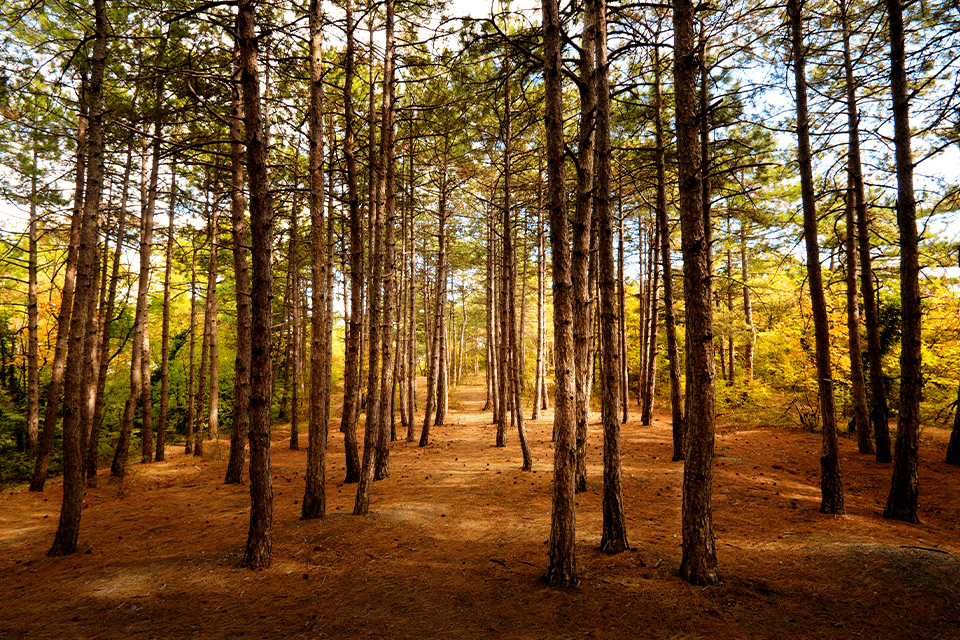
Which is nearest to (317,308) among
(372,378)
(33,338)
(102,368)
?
(372,378)

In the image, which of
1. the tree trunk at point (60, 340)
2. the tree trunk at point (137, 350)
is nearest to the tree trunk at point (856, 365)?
the tree trunk at point (137, 350)

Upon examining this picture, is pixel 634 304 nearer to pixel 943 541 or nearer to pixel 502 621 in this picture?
pixel 943 541

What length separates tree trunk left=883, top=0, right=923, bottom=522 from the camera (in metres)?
6.88

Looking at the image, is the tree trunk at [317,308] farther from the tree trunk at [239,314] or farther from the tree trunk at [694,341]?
the tree trunk at [694,341]

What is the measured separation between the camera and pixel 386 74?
856cm

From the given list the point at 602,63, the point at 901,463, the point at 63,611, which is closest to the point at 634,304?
the point at 901,463

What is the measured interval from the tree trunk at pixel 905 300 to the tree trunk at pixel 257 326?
10173mm

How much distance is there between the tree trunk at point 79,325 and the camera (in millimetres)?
6223

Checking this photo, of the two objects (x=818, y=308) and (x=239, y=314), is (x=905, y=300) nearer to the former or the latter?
(x=818, y=308)

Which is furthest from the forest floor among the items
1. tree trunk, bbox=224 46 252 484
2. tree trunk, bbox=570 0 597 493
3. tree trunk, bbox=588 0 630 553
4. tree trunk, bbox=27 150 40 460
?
tree trunk, bbox=27 150 40 460

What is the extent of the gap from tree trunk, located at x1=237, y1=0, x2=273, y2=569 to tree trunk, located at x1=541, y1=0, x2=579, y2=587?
378cm

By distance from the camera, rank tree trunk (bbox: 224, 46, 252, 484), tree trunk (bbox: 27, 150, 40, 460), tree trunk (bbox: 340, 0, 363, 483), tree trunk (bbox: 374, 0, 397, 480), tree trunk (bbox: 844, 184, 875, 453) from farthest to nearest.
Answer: tree trunk (bbox: 27, 150, 40, 460)
tree trunk (bbox: 844, 184, 875, 453)
tree trunk (bbox: 224, 46, 252, 484)
tree trunk (bbox: 374, 0, 397, 480)
tree trunk (bbox: 340, 0, 363, 483)

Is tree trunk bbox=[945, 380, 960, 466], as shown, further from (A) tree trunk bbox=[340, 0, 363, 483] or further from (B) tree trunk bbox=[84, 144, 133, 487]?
(B) tree trunk bbox=[84, 144, 133, 487]

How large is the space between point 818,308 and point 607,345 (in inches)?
175
